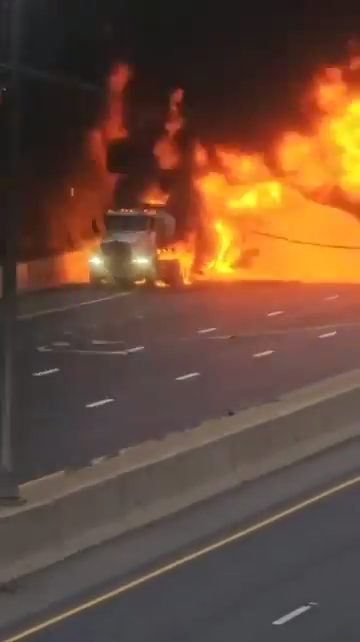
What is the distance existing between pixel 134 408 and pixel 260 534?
31.4 ft

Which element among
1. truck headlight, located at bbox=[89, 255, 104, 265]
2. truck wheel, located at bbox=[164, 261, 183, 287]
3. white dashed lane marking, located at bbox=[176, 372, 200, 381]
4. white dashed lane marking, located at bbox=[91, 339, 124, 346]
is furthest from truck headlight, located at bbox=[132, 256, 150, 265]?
white dashed lane marking, located at bbox=[176, 372, 200, 381]

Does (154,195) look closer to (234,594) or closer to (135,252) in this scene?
(135,252)

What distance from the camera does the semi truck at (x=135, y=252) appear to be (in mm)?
47594

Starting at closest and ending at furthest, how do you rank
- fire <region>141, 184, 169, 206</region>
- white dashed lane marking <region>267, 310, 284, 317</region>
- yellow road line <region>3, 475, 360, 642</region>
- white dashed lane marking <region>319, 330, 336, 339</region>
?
yellow road line <region>3, 475, 360, 642</region> → white dashed lane marking <region>319, 330, 336, 339</region> → white dashed lane marking <region>267, 310, 284, 317</region> → fire <region>141, 184, 169, 206</region>

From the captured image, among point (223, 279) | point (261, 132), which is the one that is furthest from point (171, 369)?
point (261, 132)

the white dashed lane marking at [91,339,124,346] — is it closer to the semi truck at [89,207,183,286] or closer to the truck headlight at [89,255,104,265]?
the semi truck at [89,207,183,286]

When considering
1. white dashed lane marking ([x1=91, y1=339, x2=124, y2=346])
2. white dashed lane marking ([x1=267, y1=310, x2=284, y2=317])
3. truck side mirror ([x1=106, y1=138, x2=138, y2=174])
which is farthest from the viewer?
truck side mirror ([x1=106, y1=138, x2=138, y2=174])

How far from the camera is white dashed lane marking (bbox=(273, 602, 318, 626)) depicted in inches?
399

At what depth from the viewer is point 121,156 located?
60.1 meters

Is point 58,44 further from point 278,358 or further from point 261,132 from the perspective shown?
point 278,358

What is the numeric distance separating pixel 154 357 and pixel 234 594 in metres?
19.7

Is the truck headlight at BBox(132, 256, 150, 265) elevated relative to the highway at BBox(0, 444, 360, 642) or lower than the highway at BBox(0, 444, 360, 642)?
lower

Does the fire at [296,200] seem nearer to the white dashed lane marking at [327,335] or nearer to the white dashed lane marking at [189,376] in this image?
the white dashed lane marking at [327,335]

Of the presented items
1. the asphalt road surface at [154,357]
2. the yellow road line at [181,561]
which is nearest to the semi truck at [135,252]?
the asphalt road surface at [154,357]
